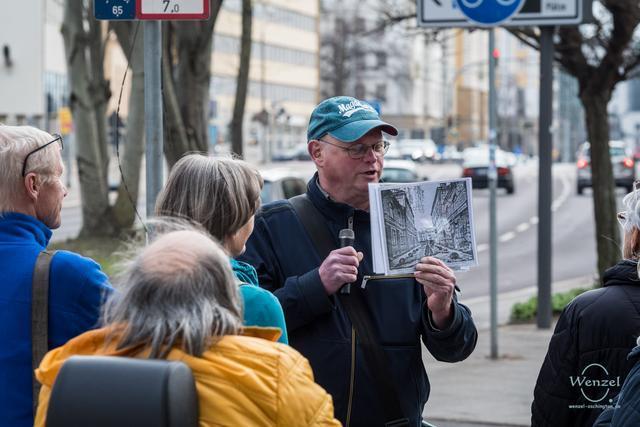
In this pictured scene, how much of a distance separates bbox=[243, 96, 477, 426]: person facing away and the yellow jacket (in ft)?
4.16

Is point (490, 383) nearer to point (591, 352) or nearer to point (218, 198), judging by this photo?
point (591, 352)

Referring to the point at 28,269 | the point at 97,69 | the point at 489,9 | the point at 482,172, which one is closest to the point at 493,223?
the point at 489,9

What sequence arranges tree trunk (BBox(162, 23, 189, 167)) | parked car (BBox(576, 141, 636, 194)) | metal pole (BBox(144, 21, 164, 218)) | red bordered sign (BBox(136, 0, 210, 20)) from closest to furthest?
red bordered sign (BBox(136, 0, 210, 20)) → metal pole (BBox(144, 21, 164, 218)) → tree trunk (BBox(162, 23, 189, 167)) → parked car (BBox(576, 141, 636, 194))

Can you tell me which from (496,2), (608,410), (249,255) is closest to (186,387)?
(608,410)

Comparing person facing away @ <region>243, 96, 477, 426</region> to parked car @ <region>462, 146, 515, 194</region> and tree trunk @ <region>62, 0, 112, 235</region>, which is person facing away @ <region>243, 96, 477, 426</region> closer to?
tree trunk @ <region>62, 0, 112, 235</region>

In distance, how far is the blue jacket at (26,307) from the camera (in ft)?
11.7

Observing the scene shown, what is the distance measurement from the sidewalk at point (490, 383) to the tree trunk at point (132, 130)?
7552 millimetres

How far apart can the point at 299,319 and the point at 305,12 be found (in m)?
116

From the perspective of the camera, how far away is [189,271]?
8.95 ft

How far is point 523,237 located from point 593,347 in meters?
28.2

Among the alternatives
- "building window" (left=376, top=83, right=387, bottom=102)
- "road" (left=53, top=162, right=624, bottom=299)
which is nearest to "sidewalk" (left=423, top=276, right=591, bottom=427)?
"road" (left=53, top=162, right=624, bottom=299)

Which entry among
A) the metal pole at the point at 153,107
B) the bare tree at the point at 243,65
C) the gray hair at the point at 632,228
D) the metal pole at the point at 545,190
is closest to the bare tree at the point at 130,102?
the bare tree at the point at 243,65

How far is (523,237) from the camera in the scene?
3200 cm

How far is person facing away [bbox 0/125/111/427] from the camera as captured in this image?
3564 mm
